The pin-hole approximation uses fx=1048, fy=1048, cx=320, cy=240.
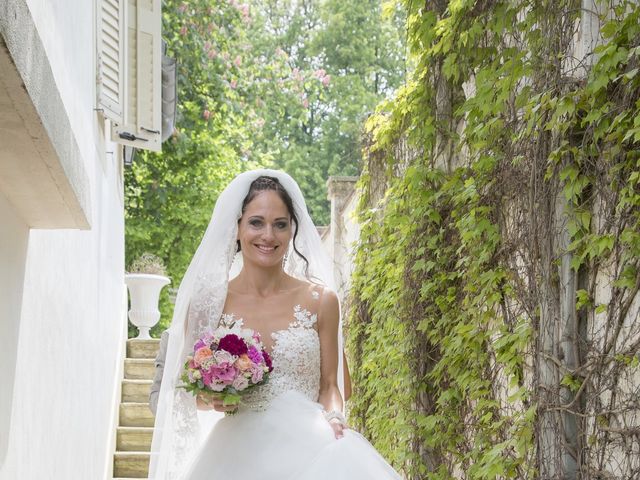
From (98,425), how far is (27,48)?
484 centimetres

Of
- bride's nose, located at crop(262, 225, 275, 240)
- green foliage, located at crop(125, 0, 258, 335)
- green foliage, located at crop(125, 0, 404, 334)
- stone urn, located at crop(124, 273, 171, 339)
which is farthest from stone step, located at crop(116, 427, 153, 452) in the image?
green foliage, located at crop(125, 0, 258, 335)

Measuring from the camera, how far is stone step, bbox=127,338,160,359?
33.1 ft

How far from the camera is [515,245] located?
14.6 feet

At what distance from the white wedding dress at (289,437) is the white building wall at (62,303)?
638 millimetres

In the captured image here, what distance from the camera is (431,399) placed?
588 centimetres

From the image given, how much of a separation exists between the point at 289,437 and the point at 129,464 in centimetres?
506

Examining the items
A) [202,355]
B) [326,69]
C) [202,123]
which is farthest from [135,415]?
[326,69]

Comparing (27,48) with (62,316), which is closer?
(27,48)

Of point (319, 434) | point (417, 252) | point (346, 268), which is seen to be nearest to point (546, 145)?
point (319, 434)

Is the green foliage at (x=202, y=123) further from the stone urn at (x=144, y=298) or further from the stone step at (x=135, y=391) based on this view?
the stone step at (x=135, y=391)

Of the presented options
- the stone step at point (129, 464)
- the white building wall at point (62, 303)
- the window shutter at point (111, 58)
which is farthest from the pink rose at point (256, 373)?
the stone step at point (129, 464)

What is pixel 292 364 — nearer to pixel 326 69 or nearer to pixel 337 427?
pixel 337 427

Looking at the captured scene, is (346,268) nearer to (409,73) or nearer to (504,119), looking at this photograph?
(409,73)

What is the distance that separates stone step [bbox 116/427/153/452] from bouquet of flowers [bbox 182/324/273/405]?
17.4 feet
